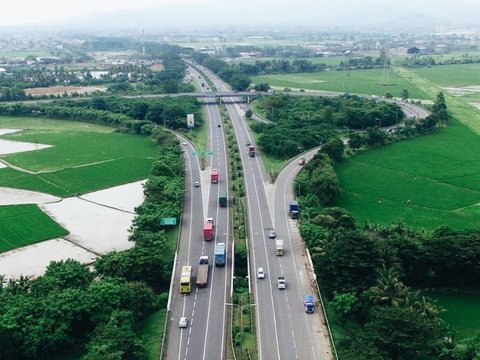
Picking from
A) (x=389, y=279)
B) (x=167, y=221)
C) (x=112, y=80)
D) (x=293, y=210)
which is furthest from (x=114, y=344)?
(x=112, y=80)

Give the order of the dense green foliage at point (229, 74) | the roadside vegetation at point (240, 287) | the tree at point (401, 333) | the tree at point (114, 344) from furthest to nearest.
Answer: the dense green foliage at point (229, 74) < the roadside vegetation at point (240, 287) < the tree at point (401, 333) < the tree at point (114, 344)

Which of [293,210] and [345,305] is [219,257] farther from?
[293,210]

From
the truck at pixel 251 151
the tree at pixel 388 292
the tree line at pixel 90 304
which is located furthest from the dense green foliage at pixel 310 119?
the tree at pixel 388 292

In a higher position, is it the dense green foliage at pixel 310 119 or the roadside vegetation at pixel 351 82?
the dense green foliage at pixel 310 119

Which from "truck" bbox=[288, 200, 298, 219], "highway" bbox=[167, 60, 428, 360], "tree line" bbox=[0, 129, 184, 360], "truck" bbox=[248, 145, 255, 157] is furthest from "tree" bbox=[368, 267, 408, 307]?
"truck" bbox=[248, 145, 255, 157]

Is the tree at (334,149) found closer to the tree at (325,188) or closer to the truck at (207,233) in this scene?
the tree at (325,188)

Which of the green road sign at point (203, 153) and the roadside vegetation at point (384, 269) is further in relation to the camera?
the green road sign at point (203, 153)
